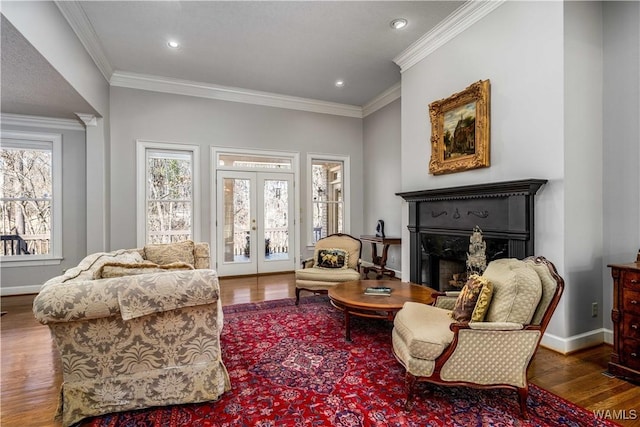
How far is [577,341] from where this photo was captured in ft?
8.83

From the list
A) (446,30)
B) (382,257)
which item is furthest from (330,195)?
(446,30)

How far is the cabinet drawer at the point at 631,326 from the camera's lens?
7.26 feet

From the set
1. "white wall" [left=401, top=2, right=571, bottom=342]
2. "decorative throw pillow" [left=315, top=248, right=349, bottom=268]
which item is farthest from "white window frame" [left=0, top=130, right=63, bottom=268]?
"white wall" [left=401, top=2, right=571, bottom=342]

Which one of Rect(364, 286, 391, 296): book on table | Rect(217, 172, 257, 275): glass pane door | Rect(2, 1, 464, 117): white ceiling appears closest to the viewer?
Rect(364, 286, 391, 296): book on table

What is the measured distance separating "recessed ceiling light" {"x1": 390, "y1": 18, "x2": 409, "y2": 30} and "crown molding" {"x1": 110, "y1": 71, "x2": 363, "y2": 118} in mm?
2650

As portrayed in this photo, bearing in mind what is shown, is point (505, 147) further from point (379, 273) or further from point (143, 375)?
point (143, 375)

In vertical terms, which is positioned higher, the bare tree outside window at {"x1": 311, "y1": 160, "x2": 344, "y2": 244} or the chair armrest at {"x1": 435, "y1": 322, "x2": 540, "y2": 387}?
the bare tree outside window at {"x1": 311, "y1": 160, "x2": 344, "y2": 244}

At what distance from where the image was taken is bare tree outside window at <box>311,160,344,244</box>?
255 inches

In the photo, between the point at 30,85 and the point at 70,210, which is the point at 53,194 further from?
the point at 30,85

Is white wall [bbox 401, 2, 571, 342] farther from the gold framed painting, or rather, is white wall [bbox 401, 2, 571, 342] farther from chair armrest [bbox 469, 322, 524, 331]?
chair armrest [bbox 469, 322, 524, 331]

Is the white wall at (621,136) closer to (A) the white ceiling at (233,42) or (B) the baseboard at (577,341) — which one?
(B) the baseboard at (577,341)

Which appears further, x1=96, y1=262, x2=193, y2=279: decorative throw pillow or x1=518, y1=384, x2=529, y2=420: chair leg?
x1=96, y1=262, x2=193, y2=279: decorative throw pillow

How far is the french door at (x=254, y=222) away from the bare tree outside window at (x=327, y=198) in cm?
60

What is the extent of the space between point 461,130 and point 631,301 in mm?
2141
